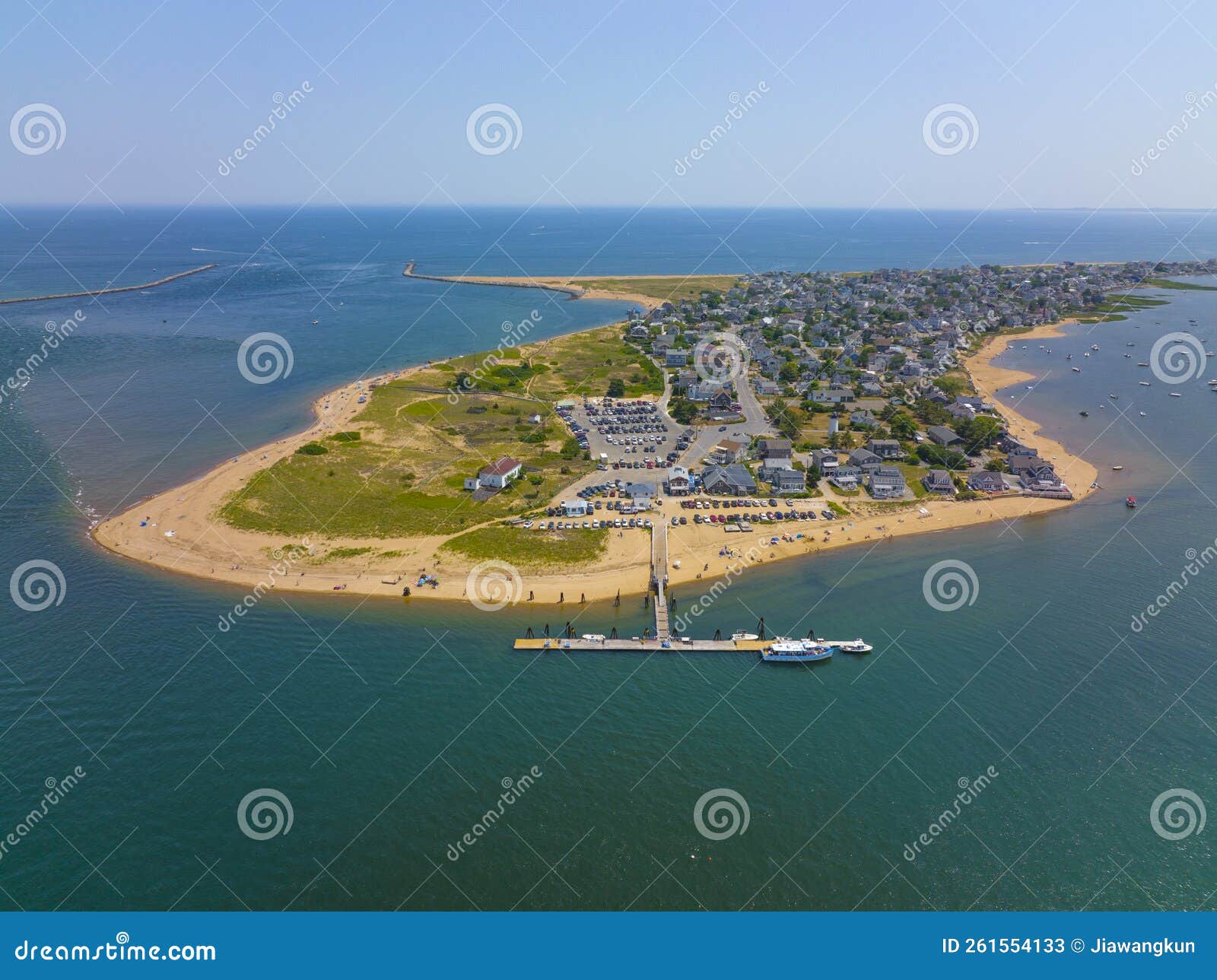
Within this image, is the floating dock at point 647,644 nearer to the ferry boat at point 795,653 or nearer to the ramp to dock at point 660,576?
the ramp to dock at point 660,576

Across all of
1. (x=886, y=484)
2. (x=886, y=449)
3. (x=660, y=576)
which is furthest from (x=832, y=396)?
(x=660, y=576)

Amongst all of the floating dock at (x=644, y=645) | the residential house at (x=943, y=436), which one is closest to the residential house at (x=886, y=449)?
the residential house at (x=943, y=436)

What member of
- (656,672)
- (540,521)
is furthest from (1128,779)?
(540,521)

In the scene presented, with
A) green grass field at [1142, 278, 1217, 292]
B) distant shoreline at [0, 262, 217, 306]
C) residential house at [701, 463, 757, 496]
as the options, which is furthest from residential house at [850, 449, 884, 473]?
distant shoreline at [0, 262, 217, 306]

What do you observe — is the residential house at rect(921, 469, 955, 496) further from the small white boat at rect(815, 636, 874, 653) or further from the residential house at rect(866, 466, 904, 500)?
the small white boat at rect(815, 636, 874, 653)

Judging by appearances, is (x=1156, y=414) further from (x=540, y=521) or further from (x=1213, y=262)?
(x=1213, y=262)
